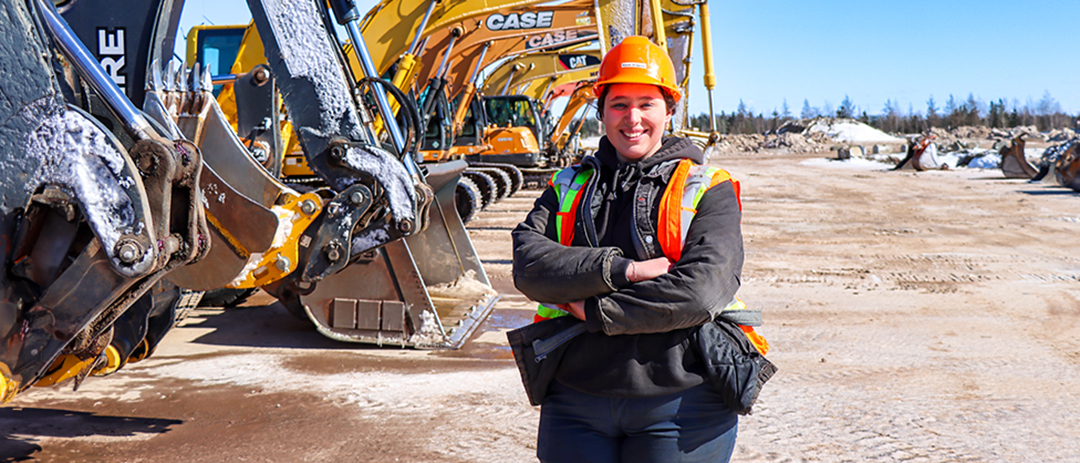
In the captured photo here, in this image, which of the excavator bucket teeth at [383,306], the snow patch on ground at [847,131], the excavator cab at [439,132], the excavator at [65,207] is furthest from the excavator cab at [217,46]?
the snow patch on ground at [847,131]

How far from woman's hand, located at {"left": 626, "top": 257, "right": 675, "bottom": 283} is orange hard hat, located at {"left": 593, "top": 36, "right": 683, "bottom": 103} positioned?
1.39 feet

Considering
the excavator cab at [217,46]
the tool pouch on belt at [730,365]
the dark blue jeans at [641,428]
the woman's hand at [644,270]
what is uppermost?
the excavator cab at [217,46]

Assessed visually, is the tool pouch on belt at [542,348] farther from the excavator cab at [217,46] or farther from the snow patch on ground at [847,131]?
the snow patch on ground at [847,131]

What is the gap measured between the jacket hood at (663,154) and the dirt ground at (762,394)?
6.11 ft

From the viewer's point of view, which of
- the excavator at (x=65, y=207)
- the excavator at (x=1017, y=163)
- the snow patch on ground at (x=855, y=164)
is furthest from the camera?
the snow patch on ground at (x=855, y=164)

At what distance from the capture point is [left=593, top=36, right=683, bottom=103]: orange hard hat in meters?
1.87

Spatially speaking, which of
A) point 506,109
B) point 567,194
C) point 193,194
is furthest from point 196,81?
point 506,109

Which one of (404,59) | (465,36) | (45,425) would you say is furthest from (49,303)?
(465,36)

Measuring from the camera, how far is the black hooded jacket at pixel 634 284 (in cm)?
174

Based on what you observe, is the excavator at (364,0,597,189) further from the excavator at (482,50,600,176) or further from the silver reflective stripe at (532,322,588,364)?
the silver reflective stripe at (532,322,588,364)

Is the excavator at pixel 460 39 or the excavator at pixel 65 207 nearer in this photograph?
the excavator at pixel 65 207

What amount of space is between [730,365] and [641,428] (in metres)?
0.25

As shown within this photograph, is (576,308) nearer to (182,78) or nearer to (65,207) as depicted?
(65,207)

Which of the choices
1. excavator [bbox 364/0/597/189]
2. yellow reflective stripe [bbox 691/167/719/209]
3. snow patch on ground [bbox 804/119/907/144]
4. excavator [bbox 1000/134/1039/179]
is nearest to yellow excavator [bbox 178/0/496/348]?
excavator [bbox 364/0/597/189]
